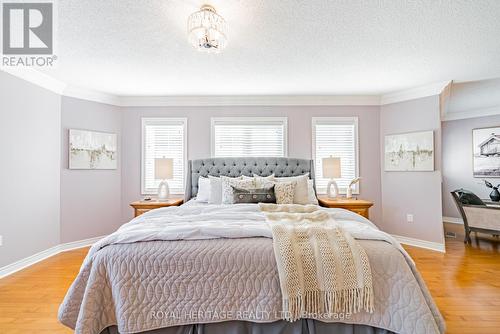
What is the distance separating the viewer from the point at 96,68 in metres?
3.10

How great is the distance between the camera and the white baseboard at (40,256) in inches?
112

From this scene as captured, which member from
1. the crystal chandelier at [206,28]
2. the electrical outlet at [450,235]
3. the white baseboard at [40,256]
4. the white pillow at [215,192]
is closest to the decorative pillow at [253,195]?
the white pillow at [215,192]

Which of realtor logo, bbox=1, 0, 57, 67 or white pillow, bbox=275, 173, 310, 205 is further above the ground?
realtor logo, bbox=1, 0, 57, 67

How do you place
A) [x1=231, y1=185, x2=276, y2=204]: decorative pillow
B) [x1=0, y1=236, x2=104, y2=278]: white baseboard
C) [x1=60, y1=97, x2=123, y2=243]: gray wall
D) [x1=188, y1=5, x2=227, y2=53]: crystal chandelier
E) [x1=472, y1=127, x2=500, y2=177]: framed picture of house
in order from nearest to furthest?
[x1=188, y1=5, x2=227, y2=53]: crystal chandelier, [x1=0, y1=236, x2=104, y2=278]: white baseboard, [x1=231, y1=185, x2=276, y2=204]: decorative pillow, [x1=60, y1=97, x2=123, y2=243]: gray wall, [x1=472, y1=127, x2=500, y2=177]: framed picture of house

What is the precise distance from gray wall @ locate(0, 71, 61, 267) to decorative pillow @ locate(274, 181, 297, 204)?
3.26 metres

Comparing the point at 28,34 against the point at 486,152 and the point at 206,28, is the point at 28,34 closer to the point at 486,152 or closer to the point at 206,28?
the point at 206,28

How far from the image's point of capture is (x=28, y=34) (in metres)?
2.33

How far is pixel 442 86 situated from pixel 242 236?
390cm

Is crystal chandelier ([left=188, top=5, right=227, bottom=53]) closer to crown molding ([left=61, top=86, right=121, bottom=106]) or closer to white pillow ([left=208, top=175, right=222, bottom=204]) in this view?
white pillow ([left=208, top=175, right=222, bottom=204])

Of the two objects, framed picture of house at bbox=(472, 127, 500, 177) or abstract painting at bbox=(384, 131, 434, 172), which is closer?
abstract painting at bbox=(384, 131, 434, 172)

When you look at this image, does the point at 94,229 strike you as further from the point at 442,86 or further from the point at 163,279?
the point at 442,86

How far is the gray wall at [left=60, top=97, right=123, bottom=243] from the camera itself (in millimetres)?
3723

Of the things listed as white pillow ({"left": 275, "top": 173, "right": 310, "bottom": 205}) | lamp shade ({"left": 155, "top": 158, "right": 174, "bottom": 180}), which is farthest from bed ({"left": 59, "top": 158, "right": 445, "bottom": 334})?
lamp shade ({"left": 155, "top": 158, "right": 174, "bottom": 180})

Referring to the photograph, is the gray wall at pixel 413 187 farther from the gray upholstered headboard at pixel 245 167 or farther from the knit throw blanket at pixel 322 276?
the knit throw blanket at pixel 322 276
